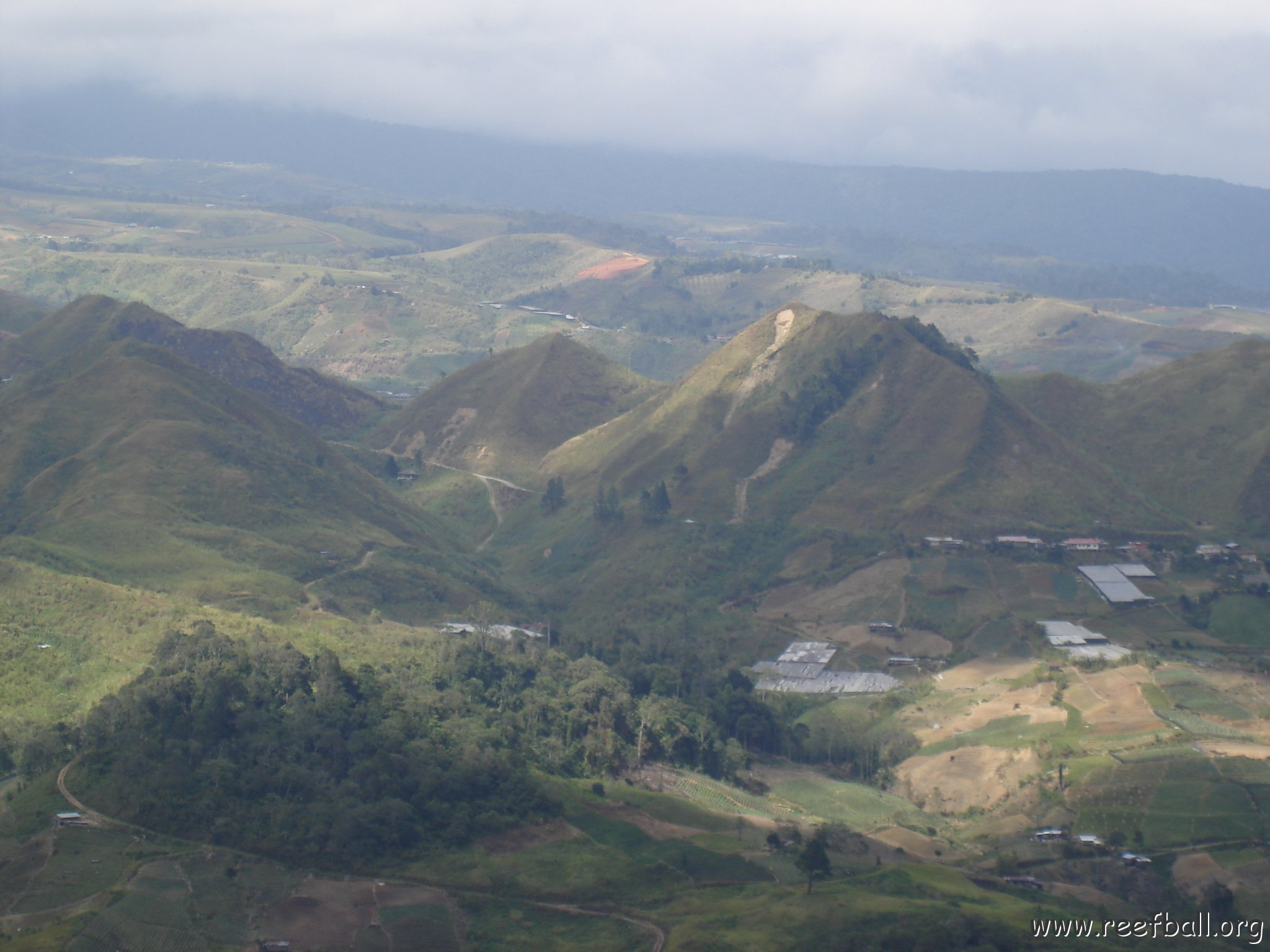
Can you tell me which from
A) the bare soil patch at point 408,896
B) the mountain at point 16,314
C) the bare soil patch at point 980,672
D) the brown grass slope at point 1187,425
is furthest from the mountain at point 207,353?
the bare soil patch at point 408,896

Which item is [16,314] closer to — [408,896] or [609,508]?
[609,508]

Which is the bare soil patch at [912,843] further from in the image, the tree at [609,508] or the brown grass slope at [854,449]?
the tree at [609,508]

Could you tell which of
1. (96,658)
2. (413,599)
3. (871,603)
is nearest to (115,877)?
(96,658)

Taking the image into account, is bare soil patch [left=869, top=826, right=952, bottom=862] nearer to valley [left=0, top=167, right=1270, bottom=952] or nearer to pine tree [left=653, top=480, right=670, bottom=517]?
valley [left=0, top=167, right=1270, bottom=952]

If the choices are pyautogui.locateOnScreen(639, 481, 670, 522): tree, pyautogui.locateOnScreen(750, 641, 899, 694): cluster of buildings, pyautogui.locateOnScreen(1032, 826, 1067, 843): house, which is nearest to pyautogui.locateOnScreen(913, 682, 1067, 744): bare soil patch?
pyautogui.locateOnScreen(750, 641, 899, 694): cluster of buildings

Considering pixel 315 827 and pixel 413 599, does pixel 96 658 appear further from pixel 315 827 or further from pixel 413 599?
pixel 413 599
